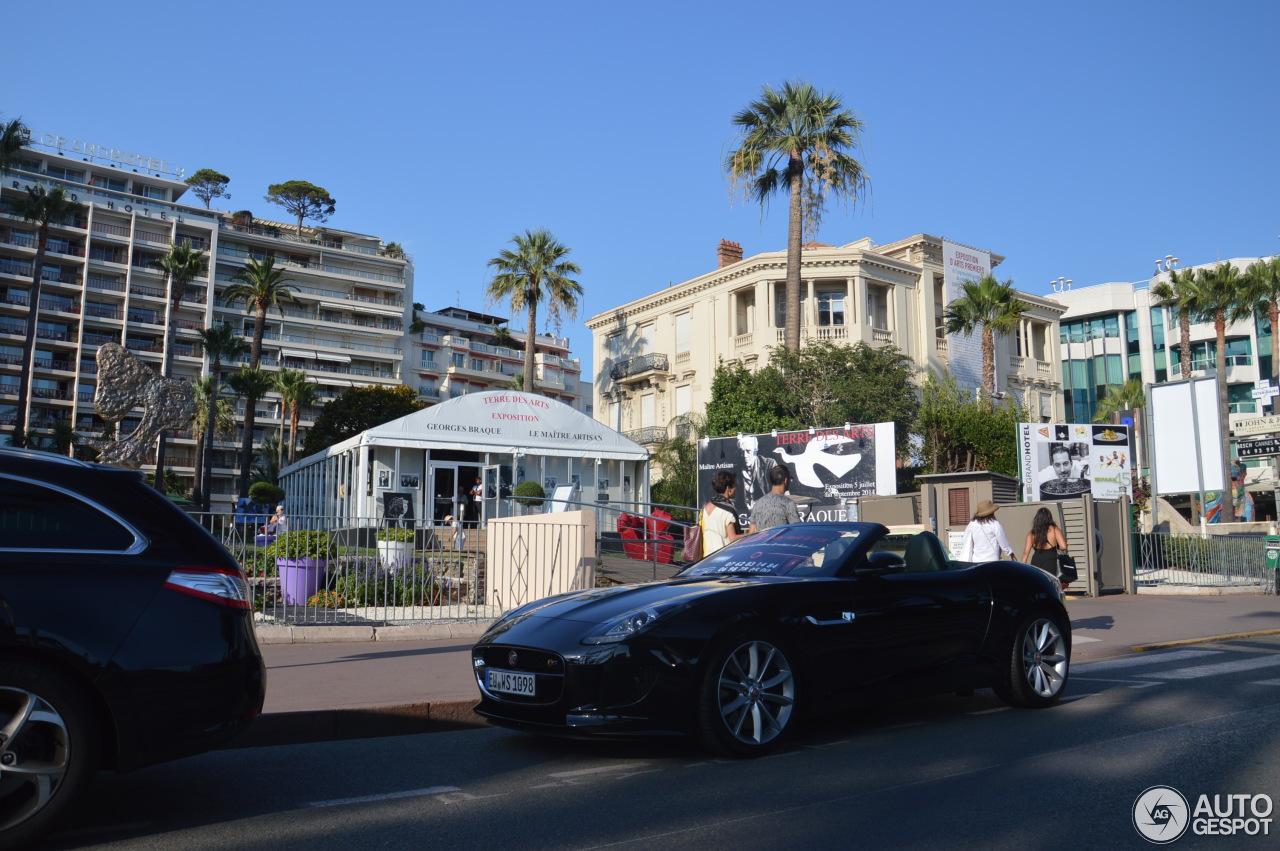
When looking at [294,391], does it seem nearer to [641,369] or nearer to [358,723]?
[641,369]

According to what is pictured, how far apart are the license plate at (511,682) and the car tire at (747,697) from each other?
920 millimetres

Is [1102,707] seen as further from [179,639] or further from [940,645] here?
[179,639]

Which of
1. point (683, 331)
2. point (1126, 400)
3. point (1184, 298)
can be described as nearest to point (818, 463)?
point (683, 331)

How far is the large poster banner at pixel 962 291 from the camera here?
44875 mm

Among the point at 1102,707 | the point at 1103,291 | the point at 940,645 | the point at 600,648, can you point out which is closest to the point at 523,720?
the point at 600,648

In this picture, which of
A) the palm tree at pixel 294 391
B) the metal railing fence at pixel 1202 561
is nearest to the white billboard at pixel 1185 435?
the metal railing fence at pixel 1202 561

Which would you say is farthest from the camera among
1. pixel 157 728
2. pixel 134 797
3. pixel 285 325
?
pixel 285 325

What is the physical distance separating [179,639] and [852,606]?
367 cm

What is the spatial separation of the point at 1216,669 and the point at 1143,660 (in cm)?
103

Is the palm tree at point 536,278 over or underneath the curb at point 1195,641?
over

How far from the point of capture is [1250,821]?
417 centimetres

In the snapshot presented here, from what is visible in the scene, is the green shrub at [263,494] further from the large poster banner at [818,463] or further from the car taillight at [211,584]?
the car taillight at [211,584]

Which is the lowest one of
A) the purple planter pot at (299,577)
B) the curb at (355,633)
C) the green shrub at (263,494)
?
the curb at (355,633)

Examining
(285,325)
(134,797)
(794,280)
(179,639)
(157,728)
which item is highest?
(285,325)
